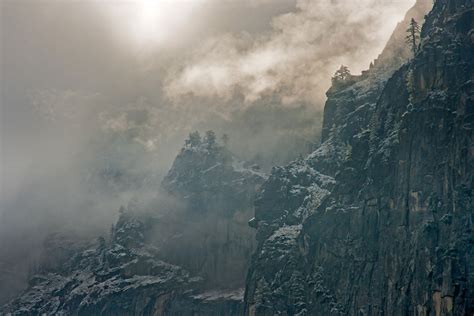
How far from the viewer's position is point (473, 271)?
198375 millimetres

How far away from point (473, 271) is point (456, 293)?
22.1ft

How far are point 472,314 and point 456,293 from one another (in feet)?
22.9

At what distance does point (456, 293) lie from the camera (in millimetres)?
198250

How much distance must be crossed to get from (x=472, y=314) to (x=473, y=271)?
10906mm

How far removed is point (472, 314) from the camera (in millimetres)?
193125
